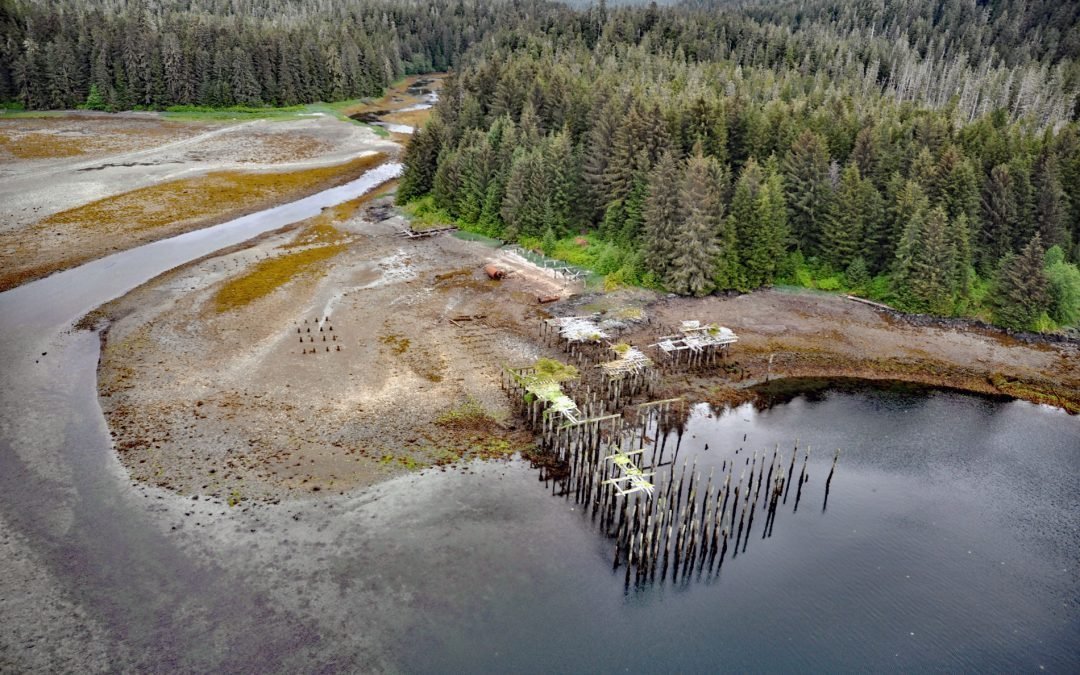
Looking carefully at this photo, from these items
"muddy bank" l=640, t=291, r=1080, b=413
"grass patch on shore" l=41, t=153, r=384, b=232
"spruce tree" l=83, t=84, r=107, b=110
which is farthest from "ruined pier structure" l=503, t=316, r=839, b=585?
"spruce tree" l=83, t=84, r=107, b=110

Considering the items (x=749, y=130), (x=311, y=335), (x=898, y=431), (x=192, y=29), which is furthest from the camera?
(x=192, y=29)

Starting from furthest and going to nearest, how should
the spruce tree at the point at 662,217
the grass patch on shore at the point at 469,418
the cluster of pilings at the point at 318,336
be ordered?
the spruce tree at the point at 662,217, the cluster of pilings at the point at 318,336, the grass patch on shore at the point at 469,418

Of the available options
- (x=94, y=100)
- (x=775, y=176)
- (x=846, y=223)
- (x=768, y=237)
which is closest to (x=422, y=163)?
(x=775, y=176)

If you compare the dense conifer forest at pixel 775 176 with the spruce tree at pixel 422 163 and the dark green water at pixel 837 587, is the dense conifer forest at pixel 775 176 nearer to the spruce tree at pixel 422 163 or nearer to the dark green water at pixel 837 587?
the spruce tree at pixel 422 163

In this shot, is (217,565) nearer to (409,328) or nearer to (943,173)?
(409,328)

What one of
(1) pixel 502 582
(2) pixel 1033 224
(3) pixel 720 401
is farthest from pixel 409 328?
(2) pixel 1033 224

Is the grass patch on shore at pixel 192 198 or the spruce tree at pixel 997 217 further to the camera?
the grass patch on shore at pixel 192 198

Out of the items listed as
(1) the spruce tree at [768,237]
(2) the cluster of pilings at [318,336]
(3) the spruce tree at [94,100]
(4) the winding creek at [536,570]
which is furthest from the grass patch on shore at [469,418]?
(3) the spruce tree at [94,100]
